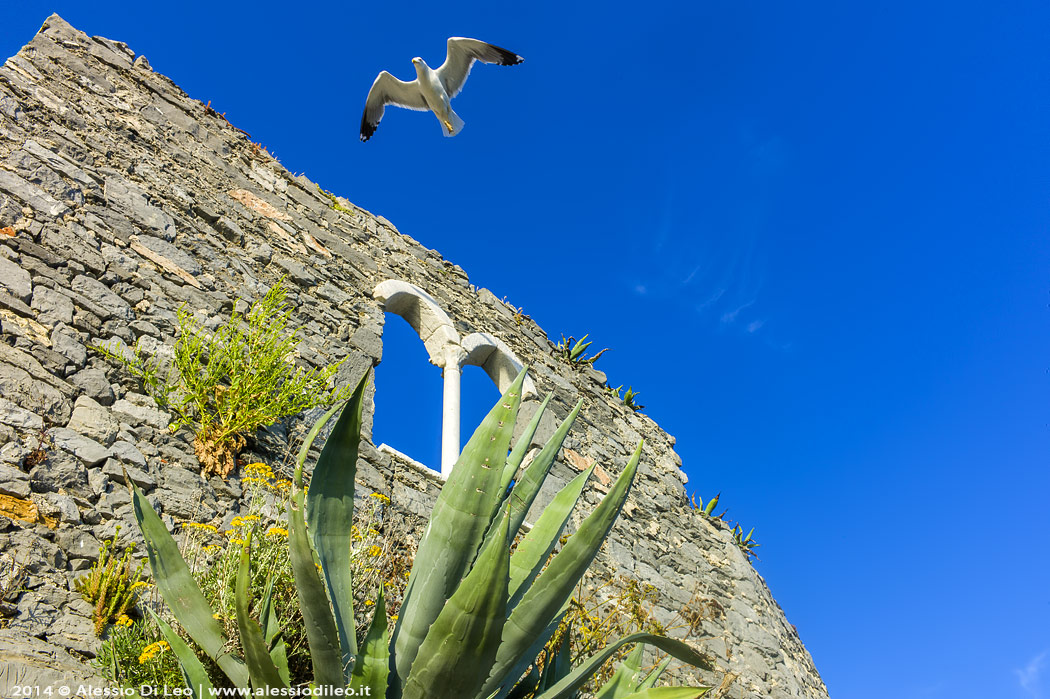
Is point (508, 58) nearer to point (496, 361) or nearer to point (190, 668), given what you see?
point (496, 361)

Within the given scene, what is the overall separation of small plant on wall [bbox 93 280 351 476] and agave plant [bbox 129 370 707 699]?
3.82 feet

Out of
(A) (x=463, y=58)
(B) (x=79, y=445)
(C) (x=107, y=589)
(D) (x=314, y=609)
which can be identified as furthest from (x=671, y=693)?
(A) (x=463, y=58)

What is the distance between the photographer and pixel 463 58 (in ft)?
19.1

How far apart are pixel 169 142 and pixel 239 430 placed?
225 cm

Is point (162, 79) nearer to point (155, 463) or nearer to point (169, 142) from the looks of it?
point (169, 142)

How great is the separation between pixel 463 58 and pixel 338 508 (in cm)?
474

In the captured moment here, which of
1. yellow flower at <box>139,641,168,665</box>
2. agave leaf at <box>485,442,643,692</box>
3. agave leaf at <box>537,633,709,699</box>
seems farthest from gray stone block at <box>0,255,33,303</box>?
agave leaf at <box>537,633,709,699</box>

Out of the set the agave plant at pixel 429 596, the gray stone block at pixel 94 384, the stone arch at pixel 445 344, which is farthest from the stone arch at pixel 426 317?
the agave plant at pixel 429 596

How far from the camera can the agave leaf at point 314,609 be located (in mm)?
1661

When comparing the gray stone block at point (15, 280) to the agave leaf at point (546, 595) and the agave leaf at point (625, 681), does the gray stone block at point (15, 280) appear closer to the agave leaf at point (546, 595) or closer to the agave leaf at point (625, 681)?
the agave leaf at point (546, 595)

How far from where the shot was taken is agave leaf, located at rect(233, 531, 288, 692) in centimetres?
160

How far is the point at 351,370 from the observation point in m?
4.10

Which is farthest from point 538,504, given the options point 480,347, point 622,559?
point 480,347

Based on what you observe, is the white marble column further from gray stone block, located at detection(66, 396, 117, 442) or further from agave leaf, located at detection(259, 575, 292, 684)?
agave leaf, located at detection(259, 575, 292, 684)
